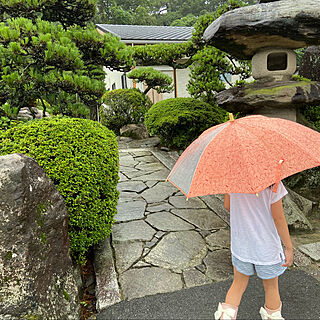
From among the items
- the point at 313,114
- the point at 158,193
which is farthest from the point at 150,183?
the point at 313,114

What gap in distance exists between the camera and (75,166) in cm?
266

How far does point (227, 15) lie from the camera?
4.14 metres

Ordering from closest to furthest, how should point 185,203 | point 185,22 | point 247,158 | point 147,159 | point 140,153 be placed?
point 247,158, point 185,203, point 147,159, point 140,153, point 185,22

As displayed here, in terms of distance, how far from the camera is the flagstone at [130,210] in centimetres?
424

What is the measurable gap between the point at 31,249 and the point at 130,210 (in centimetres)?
251

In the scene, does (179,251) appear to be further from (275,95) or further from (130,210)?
(275,95)

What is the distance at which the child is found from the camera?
6.04 feet

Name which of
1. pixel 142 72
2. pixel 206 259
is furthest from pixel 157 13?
pixel 206 259

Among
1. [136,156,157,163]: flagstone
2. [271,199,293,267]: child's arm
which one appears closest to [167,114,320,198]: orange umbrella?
[271,199,293,267]: child's arm

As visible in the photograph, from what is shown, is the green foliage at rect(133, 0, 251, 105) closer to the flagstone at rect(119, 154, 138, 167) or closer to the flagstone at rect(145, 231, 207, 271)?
the flagstone at rect(119, 154, 138, 167)

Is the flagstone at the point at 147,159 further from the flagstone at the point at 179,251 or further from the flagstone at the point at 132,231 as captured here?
the flagstone at the point at 179,251

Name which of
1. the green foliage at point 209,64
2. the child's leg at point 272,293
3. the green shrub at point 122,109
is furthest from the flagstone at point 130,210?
the green shrub at point 122,109

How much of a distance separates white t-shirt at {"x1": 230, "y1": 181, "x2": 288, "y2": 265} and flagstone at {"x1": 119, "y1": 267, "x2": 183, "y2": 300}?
3.73 ft

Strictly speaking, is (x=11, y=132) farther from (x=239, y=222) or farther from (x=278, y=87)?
(x=278, y=87)
